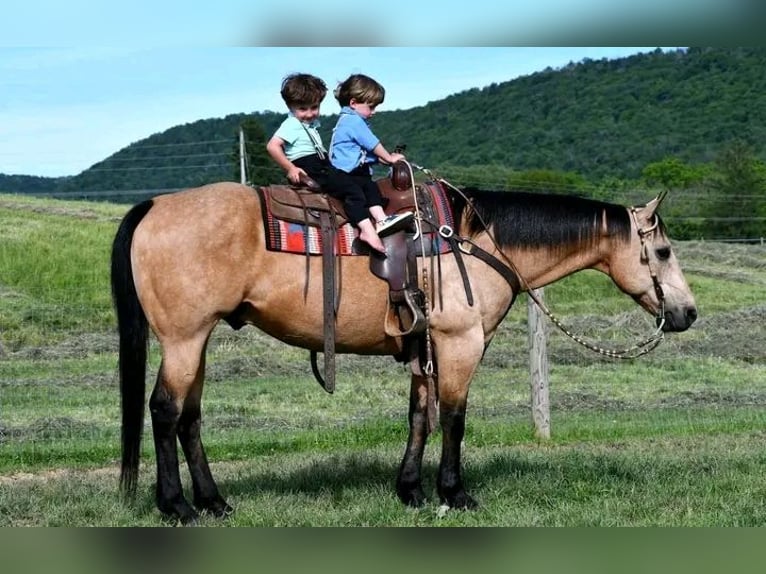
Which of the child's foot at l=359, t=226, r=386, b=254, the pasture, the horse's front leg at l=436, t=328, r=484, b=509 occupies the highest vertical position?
the child's foot at l=359, t=226, r=386, b=254

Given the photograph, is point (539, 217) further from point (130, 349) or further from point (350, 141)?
point (130, 349)

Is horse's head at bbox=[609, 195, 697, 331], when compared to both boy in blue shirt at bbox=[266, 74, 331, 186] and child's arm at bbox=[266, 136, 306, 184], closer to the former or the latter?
boy in blue shirt at bbox=[266, 74, 331, 186]

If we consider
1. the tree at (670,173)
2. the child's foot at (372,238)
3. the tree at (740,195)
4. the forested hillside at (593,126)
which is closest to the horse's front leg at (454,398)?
the child's foot at (372,238)

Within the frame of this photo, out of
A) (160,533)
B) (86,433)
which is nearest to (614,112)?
(86,433)

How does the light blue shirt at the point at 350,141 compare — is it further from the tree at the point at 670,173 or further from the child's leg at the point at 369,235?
the tree at the point at 670,173

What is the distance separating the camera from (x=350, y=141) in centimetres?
600

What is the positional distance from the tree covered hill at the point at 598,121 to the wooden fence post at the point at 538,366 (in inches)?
1643

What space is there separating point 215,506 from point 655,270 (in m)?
3.45

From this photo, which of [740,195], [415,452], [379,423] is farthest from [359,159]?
[740,195]

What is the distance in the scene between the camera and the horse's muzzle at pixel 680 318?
21.5 feet

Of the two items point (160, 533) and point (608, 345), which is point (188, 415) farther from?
point (608, 345)

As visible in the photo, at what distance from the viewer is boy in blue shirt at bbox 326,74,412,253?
19.6 ft

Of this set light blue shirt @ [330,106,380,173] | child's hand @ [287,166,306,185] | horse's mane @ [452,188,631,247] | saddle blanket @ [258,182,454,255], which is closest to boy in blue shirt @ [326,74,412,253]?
light blue shirt @ [330,106,380,173]

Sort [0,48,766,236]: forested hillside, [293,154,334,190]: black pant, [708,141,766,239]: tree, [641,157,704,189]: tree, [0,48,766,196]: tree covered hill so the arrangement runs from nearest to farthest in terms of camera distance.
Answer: [293,154,334,190]: black pant, [708,141,766,239]: tree, [641,157,704,189]: tree, [0,48,766,236]: forested hillside, [0,48,766,196]: tree covered hill
